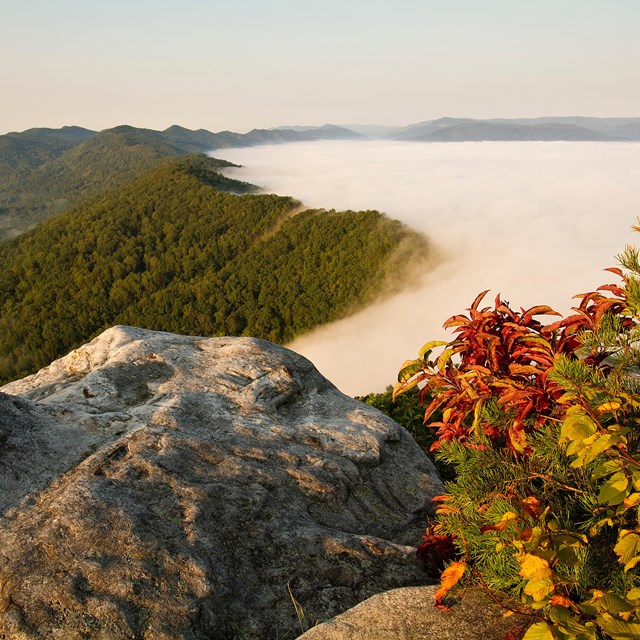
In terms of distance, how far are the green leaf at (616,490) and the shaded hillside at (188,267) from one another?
111226 mm

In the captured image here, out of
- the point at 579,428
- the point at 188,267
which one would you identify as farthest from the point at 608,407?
the point at 188,267

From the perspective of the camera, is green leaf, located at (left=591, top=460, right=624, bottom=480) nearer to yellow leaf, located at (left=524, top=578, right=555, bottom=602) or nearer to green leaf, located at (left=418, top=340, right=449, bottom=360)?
yellow leaf, located at (left=524, top=578, right=555, bottom=602)

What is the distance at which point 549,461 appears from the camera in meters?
3.00

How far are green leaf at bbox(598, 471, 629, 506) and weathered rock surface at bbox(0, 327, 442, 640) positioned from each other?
2459 mm

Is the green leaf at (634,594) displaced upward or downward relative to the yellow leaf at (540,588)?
upward

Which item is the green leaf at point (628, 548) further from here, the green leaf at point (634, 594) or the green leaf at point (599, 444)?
the green leaf at point (599, 444)

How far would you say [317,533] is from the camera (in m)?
4.50

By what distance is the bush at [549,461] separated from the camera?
2291 millimetres

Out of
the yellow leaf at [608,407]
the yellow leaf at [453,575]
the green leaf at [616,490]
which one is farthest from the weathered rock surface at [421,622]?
the yellow leaf at [608,407]

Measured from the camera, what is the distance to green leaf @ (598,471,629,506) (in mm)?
2309

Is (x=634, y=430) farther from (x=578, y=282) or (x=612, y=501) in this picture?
(x=578, y=282)

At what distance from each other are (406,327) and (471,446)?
143228 millimetres

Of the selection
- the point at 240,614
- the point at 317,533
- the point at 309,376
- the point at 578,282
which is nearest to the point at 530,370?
the point at 317,533

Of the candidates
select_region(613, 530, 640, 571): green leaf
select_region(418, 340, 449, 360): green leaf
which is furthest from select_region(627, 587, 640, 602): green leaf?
select_region(418, 340, 449, 360): green leaf
